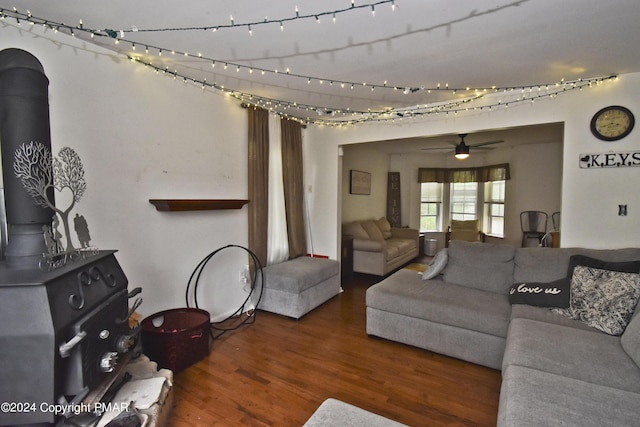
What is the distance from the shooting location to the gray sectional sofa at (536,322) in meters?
1.34

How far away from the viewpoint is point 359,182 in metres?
5.95

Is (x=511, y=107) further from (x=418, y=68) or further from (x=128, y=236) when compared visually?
(x=128, y=236)

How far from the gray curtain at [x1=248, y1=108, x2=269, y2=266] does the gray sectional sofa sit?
4.77ft

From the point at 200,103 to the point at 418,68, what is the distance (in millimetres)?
2002

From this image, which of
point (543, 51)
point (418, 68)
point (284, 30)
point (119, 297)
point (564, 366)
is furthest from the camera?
point (418, 68)

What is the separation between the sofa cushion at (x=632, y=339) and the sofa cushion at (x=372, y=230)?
3.60 metres

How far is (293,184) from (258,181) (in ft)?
2.14

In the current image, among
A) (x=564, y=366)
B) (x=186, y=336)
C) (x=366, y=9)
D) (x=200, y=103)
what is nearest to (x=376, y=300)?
(x=564, y=366)

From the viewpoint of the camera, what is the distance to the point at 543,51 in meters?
2.15

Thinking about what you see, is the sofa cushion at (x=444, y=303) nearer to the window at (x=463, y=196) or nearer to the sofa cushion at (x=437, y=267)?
the sofa cushion at (x=437, y=267)

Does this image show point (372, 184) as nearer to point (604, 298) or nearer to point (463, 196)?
point (463, 196)

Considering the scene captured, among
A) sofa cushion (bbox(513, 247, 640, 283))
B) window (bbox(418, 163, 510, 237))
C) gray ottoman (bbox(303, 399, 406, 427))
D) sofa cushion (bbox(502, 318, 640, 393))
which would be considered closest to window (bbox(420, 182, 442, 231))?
window (bbox(418, 163, 510, 237))

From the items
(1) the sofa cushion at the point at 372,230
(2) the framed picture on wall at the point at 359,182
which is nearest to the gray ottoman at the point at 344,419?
(1) the sofa cushion at the point at 372,230

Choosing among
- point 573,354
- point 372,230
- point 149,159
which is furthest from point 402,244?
point 149,159
